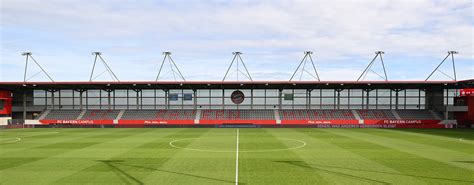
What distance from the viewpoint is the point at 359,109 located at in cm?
7181

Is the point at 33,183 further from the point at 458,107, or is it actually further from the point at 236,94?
the point at 458,107

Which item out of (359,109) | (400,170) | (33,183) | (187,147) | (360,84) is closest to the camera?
(33,183)

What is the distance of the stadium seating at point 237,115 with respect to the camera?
68375 millimetres

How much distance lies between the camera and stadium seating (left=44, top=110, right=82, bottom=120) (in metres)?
69.4

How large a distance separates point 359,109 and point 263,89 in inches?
775

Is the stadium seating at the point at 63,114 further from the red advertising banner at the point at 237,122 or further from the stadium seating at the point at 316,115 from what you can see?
the stadium seating at the point at 316,115

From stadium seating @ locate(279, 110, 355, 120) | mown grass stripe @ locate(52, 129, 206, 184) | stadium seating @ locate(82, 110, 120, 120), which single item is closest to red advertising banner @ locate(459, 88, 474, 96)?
stadium seating @ locate(279, 110, 355, 120)

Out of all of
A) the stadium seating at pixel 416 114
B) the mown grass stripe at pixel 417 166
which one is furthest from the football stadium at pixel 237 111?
the mown grass stripe at pixel 417 166

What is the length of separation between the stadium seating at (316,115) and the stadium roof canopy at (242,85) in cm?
486

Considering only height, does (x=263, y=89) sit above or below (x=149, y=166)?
above

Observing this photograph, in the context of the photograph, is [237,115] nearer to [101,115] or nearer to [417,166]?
[101,115]

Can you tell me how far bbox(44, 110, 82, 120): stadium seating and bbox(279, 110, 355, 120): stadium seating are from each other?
40837mm

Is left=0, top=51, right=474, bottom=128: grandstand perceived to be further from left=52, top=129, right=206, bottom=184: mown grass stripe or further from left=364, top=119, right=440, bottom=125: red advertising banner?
left=52, top=129, right=206, bottom=184: mown grass stripe

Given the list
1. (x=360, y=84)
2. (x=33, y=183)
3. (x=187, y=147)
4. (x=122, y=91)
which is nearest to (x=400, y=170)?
(x=187, y=147)
